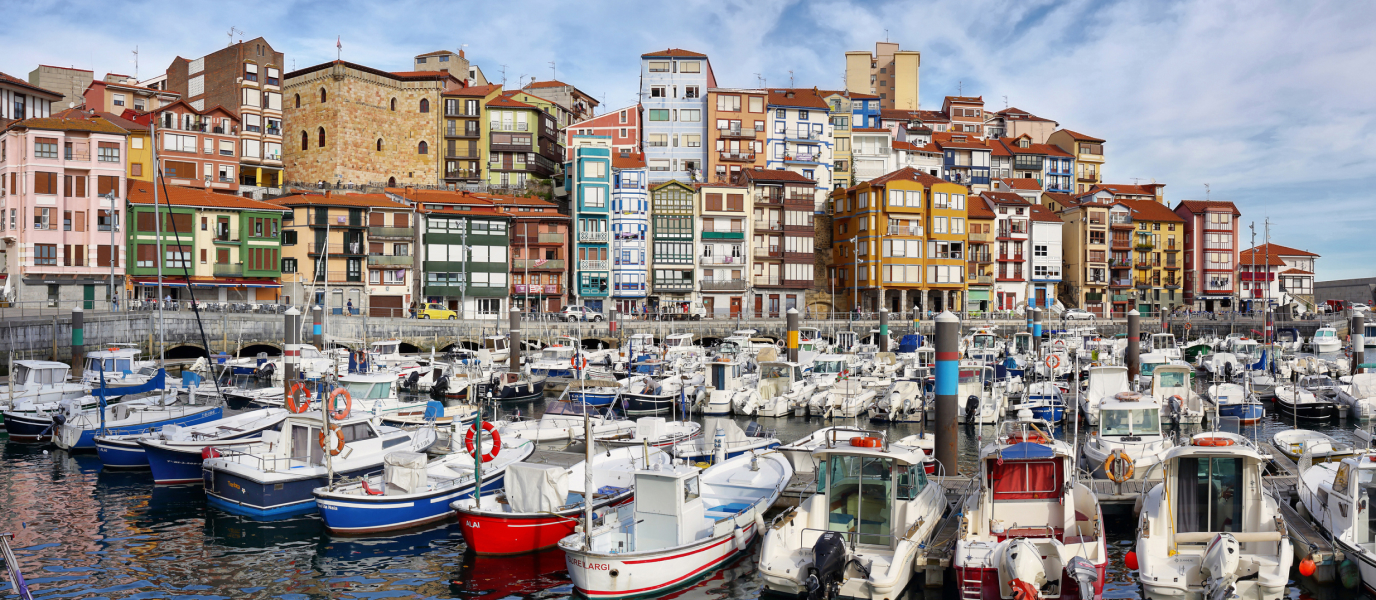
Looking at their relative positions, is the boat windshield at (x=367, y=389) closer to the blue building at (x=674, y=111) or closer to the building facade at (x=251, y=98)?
the blue building at (x=674, y=111)

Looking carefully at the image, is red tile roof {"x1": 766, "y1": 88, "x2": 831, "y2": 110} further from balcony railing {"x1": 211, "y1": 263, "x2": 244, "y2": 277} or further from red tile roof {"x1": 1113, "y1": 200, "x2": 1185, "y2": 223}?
balcony railing {"x1": 211, "y1": 263, "x2": 244, "y2": 277}

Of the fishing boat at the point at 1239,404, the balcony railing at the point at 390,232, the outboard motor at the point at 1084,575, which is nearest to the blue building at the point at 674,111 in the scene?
the balcony railing at the point at 390,232

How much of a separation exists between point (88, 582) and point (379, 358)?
113 ft

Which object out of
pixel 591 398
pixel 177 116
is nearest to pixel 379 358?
pixel 591 398

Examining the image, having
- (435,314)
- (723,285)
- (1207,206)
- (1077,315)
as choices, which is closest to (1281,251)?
(1207,206)

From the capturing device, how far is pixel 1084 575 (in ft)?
49.6

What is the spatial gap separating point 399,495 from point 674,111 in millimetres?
74329

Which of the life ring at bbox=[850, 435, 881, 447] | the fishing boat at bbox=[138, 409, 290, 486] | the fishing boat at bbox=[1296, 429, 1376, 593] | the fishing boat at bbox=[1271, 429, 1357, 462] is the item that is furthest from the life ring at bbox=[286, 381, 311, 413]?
the fishing boat at bbox=[1271, 429, 1357, 462]

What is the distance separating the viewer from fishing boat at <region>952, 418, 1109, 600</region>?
15375mm

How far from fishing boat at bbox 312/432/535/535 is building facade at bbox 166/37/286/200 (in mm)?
74307

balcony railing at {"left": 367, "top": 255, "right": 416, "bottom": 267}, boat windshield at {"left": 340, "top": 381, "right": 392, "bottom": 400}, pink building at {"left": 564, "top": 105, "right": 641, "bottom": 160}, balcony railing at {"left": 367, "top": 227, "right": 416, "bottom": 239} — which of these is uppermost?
pink building at {"left": 564, "top": 105, "right": 641, "bottom": 160}

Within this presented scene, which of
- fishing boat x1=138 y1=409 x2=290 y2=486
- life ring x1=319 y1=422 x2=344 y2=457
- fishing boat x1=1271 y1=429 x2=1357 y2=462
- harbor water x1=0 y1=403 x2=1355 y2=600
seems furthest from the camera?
fishing boat x1=138 y1=409 x2=290 y2=486

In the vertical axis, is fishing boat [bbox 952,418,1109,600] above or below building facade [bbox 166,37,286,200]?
below

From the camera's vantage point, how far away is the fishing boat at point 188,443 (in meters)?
26.8
